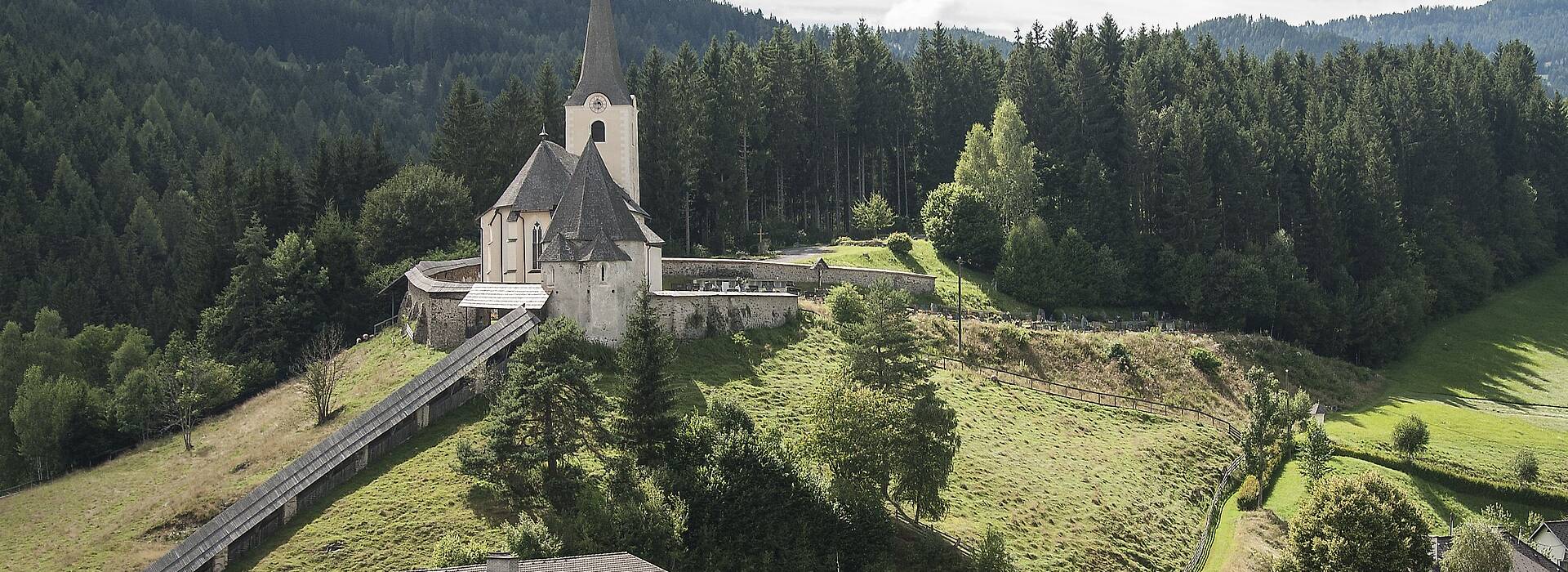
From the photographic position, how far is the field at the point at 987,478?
39.3 metres

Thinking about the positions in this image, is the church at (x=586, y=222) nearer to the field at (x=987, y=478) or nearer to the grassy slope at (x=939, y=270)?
the field at (x=987, y=478)

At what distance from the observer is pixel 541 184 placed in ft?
192

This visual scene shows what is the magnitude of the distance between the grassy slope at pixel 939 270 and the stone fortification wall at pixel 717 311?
14.5 meters

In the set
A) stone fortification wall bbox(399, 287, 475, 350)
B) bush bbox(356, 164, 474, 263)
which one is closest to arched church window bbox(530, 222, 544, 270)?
stone fortification wall bbox(399, 287, 475, 350)

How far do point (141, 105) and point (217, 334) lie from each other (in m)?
88.5

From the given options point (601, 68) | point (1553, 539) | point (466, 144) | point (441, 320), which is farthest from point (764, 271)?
point (1553, 539)

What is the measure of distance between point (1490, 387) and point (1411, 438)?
2199cm

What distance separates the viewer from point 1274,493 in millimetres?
54500

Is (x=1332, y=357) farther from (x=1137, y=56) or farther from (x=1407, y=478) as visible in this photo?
(x=1137, y=56)

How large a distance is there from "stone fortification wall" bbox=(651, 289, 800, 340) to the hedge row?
2714cm

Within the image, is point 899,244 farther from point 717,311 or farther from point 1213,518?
point 1213,518

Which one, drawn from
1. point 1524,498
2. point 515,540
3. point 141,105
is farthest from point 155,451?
point 141,105

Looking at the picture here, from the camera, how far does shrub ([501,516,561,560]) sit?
36.2 m

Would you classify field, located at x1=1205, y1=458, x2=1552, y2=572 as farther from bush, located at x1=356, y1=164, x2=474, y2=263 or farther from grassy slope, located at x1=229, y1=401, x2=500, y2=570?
bush, located at x1=356, y1=164, x2=474, y2=263
